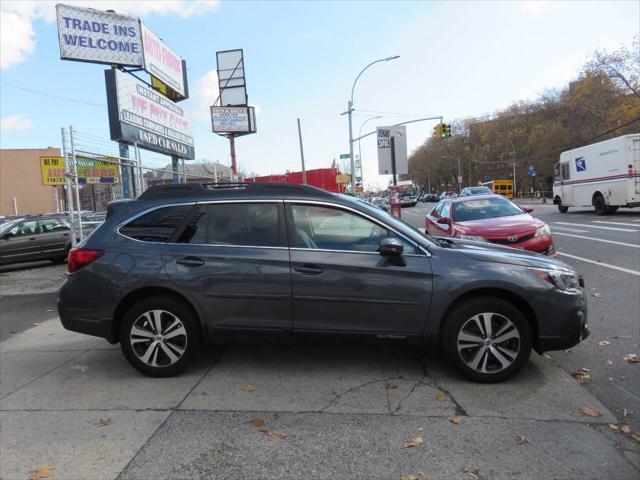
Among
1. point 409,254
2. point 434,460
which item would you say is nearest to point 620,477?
point 434,460

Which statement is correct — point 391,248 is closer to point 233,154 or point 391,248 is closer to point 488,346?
point 488,346

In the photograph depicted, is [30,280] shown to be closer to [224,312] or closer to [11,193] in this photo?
[224,312]

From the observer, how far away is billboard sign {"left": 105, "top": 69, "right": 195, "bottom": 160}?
11.8m

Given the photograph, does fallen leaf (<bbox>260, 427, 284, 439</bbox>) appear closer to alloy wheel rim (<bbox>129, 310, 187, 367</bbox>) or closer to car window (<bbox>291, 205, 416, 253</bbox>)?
alloy wheel rim (<bbox>129, 310, 187, 367</bbox>)

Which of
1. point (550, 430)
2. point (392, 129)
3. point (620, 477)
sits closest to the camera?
point (620, 477)

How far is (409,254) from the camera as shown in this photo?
4.14 m

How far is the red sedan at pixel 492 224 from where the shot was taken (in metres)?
8.23

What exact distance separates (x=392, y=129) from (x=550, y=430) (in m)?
22.7

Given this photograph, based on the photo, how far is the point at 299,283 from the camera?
4.11 m

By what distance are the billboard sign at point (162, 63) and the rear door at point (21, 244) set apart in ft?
18.4

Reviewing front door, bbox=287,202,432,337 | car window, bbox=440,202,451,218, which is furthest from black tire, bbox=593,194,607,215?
front door, bbox=287,202,432,337

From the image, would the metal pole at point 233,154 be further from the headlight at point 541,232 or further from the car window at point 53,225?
the headlight at point 541,232

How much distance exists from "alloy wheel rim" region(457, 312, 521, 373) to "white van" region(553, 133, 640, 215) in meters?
19.7

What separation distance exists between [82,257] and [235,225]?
4.70ft
